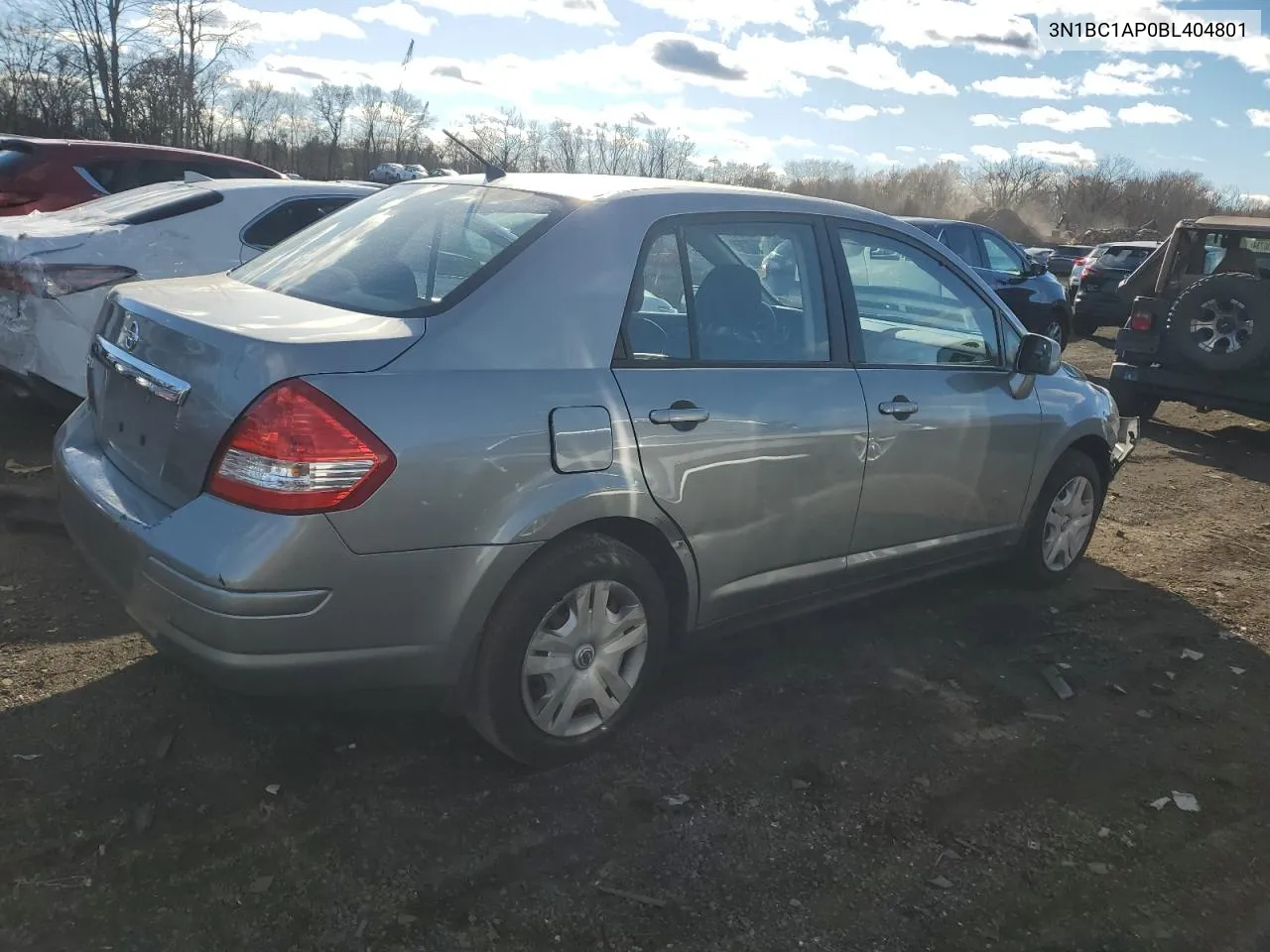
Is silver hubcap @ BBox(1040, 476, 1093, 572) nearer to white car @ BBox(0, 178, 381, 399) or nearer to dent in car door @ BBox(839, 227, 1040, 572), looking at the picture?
dent in car door @ BBox(839, 227, 1040, 572)

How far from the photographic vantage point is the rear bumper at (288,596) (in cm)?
248

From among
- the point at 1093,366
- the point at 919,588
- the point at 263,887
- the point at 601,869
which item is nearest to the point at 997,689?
the point at 919,588

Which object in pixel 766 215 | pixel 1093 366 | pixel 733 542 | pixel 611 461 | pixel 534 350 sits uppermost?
pixel 766 215

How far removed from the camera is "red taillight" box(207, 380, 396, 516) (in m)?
2.47

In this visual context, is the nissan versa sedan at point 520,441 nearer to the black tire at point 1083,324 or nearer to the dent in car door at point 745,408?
the dent in car door at point 745,408

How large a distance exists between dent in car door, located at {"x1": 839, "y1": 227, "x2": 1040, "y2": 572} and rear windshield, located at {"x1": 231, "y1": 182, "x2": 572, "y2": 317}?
132cm

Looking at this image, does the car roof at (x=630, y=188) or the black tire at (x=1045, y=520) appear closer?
the car roof at (x=630, y=188)

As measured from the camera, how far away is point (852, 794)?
3123 mm

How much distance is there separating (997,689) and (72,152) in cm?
699

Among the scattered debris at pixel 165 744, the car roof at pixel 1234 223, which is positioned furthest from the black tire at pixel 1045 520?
the car roof at pixel 1234 223

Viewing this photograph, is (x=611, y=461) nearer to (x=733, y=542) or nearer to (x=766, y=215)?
(x=733, y=542)

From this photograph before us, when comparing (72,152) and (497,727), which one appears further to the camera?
(72,152)

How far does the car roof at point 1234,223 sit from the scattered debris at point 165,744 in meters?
9.04

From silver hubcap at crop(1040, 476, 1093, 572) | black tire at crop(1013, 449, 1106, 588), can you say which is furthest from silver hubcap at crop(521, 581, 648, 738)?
silver hubcap at crop(1040, 476, 1093, 572)
